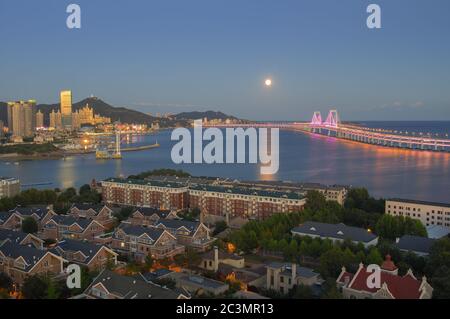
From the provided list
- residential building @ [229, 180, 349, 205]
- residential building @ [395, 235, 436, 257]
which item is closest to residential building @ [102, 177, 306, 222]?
residential building @ [229, 180, 349, 205]

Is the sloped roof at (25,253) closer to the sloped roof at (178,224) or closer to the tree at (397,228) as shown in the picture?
the sloped roof at (178,224)

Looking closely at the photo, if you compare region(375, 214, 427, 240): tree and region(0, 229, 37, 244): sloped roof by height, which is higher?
region(0, 229, 37, 244): sloped roof

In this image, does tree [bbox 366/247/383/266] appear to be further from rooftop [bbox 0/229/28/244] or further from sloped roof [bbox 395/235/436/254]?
rooftop [bbox 0/229/28/244]

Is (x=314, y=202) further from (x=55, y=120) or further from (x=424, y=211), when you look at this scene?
(x=55, y=120)

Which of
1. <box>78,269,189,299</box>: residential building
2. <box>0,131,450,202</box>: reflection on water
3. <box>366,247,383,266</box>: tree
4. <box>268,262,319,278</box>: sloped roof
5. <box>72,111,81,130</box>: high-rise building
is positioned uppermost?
<box>72,111,81,130</box>: high-rise building

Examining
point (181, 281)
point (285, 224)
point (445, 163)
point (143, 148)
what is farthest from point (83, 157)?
point (181, 281)
